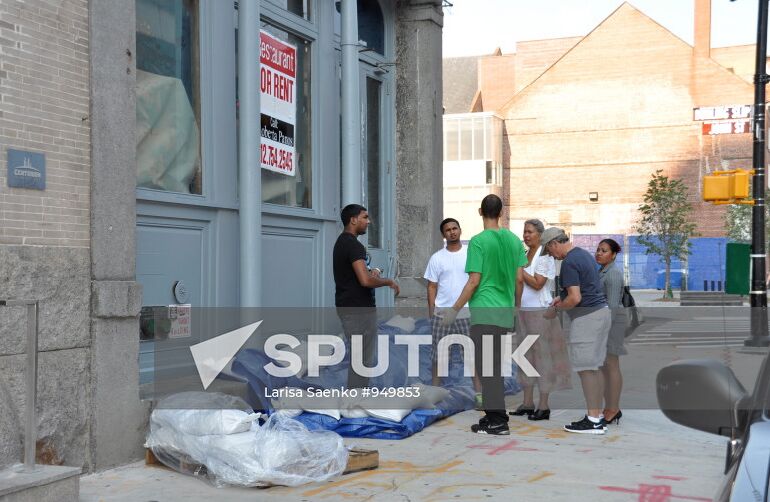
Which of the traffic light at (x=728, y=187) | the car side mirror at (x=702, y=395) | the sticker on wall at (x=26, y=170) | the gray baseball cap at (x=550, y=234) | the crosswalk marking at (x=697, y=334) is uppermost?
the traffic light at (x=728, y=187)

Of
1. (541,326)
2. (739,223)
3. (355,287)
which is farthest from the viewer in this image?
(739,223)

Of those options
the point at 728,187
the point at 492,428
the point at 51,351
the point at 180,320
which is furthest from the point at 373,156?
the point at 728,187

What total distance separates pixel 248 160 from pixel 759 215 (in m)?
11.0

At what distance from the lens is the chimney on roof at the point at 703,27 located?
170 feet

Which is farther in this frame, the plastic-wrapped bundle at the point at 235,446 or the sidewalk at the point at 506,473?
the plastic-wrapped bundle at the point at 235,446

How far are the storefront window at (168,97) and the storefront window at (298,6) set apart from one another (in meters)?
1.59

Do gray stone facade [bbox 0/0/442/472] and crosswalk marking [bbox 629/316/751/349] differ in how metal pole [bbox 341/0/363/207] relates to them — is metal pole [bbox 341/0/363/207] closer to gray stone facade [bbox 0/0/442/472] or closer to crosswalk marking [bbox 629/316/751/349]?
gray stone facade [bbox 0/0/442/472]

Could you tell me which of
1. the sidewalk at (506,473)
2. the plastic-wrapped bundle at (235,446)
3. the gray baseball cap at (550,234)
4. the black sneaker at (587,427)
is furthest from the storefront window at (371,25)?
the plastic-wrapped bundle at (235,446)

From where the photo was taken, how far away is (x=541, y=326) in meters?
8.84

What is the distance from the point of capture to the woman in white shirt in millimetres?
8750

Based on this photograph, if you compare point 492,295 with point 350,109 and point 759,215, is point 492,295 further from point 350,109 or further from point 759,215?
point 759,215

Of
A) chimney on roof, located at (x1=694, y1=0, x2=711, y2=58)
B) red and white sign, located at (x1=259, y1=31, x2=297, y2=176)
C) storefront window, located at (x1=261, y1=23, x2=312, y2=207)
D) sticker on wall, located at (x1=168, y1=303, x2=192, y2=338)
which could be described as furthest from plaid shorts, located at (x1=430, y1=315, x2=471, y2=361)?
chimney on roof, located at (x1=694, y1=0, x2=711, y2=58)

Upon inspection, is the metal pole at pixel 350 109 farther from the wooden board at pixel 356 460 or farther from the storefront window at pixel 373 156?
the wooden board at pixel 356 460

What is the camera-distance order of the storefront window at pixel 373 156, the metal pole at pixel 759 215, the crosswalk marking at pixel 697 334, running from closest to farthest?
1. the storefront window at pixel 373 156
2. the metal pole at pixel 759 215
3. the crosswalk marking at pixel 697 334
